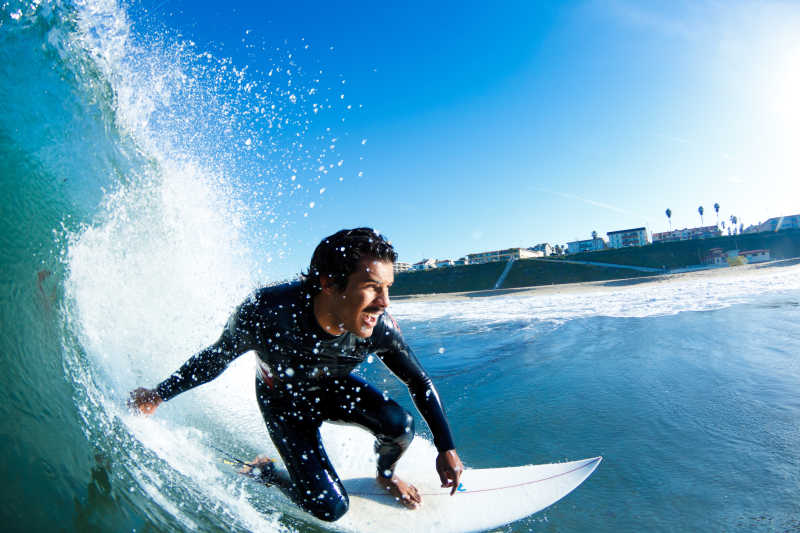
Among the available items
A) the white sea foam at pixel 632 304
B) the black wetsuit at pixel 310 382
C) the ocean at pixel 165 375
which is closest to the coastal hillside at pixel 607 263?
the white sea foam at pixel 632 304

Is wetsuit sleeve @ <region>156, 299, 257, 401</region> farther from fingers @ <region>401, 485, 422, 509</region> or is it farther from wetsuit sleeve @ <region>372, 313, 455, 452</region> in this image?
fingers @ <region>401, 485, 422, 509</region>

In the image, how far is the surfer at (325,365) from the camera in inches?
86.4

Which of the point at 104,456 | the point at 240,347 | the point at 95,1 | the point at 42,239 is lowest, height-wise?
the point at 104,456

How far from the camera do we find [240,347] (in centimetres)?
248

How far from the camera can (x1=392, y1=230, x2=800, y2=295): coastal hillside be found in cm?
5762

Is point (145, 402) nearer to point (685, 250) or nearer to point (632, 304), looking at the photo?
point (632, 304)

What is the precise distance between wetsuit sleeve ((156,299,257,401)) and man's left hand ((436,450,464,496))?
4.50 ft

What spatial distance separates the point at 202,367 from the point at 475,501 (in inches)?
82.5

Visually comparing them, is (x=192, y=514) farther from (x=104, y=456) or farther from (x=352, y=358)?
(x=352, y=358)

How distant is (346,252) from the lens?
2188mm

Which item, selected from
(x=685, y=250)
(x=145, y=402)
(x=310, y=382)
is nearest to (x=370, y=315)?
(x=310, y=382)

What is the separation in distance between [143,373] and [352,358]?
2589mm

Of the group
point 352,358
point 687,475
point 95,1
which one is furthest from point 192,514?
point 95,1

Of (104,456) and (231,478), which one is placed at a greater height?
(104,456)
